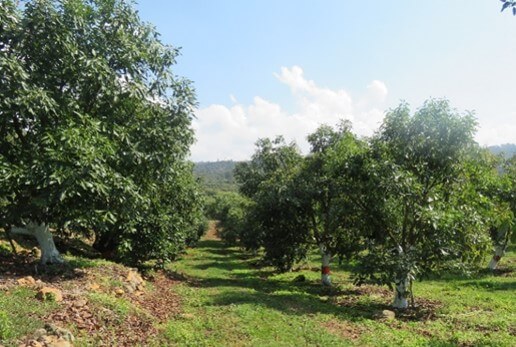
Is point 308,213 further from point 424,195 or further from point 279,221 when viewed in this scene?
point 424,195

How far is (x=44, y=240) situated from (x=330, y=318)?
12.1 metres

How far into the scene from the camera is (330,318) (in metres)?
17.0

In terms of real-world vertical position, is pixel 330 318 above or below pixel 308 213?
below

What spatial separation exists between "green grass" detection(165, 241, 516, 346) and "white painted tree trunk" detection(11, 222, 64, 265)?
5.78 meters

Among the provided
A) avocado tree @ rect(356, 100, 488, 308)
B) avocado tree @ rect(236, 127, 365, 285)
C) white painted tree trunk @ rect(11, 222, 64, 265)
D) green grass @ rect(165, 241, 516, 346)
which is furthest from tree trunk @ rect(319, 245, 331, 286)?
white painted tree trunk @ rect(11, 222, 64, 265)

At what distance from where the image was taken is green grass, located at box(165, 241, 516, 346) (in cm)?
1360

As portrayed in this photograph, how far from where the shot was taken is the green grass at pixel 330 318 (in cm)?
1360

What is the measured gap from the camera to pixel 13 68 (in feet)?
42.5

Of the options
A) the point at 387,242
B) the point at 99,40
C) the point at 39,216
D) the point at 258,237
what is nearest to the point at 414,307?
the point at 387,242

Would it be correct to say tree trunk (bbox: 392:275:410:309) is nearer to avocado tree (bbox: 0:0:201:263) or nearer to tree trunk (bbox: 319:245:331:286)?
tree trunk (bbox: 319:245:331:286)

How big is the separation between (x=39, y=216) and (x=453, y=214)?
54.4 ft

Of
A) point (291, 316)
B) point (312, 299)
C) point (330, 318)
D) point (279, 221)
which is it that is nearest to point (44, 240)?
point (291, 316)

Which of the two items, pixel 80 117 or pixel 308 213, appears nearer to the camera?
pixel 80 117

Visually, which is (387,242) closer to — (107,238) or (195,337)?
(195,337)
